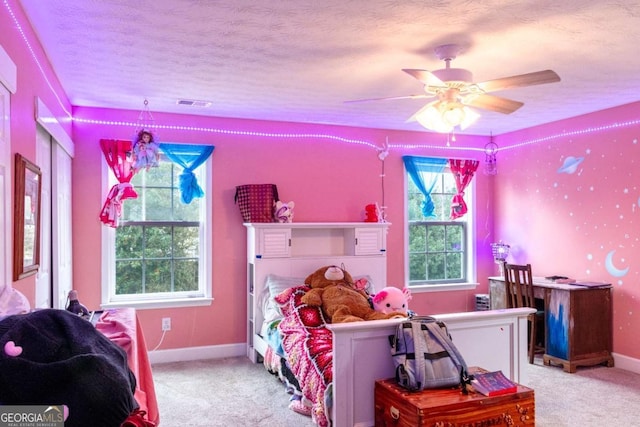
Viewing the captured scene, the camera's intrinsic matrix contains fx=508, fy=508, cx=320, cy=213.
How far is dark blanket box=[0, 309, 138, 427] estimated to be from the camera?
1150mm

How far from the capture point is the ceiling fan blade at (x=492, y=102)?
120 inches

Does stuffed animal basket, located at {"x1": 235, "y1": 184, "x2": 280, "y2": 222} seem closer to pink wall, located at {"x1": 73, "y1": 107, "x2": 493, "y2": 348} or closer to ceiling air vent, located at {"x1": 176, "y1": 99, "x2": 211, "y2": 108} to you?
pink wall, located at {"x1": 73, "y1": 107, "x2": 493, "y2": 348}

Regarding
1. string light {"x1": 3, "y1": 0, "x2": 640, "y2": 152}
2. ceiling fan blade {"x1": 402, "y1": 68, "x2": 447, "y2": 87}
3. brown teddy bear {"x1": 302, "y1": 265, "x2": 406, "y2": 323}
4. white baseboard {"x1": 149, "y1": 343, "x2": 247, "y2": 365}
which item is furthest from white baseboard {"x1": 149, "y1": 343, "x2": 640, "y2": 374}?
ceiling fan blade {"x1": 402, "y1": 68, "x2": 447, "y2": 87}

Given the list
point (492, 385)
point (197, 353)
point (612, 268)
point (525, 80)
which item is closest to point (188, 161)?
point (197, 353)

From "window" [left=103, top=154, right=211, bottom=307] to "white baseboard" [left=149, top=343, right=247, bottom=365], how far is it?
1.44ft

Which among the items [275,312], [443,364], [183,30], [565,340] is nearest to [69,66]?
[183,30]

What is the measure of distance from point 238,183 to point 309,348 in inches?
81.9

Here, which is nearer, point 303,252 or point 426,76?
point 426,76

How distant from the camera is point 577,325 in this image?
173 inches

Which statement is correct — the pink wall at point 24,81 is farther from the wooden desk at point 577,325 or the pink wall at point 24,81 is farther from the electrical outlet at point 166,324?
the wooden desk at point 577,325

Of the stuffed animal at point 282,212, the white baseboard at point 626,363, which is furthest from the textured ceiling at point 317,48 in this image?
the white baseboard at point 626,363

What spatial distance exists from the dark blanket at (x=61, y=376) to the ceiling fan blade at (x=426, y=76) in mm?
2011

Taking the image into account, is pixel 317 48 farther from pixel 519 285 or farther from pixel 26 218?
pixel 519 285

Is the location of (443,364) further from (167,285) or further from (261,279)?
(167,285)
